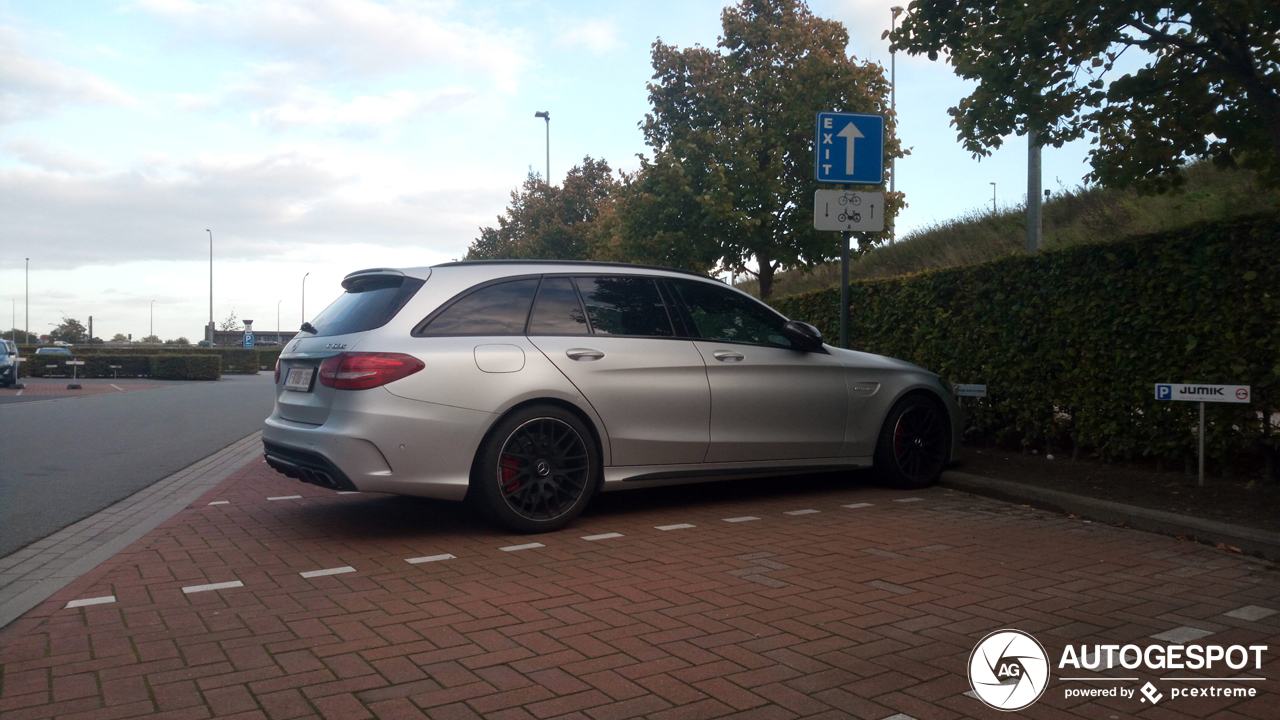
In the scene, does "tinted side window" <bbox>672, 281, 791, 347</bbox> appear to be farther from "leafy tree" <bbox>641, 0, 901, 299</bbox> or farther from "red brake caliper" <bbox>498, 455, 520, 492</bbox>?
"leafy tree" <bbox>641, 0, 901, 299</bbox>

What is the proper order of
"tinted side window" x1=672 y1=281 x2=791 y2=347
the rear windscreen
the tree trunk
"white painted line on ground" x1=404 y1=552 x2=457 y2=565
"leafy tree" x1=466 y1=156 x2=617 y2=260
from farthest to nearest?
"leafy tree" x1=466 y1=156 x2=617 y2=260
the tree trunk
"tinted side window" x1=672 y1=281 x2=791 y2=347
the rear windscreen
"white painted line on ground" x1=404 y1=552 x2=457 y2=565

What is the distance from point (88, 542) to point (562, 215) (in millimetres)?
37295

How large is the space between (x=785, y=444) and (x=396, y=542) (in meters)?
2.77

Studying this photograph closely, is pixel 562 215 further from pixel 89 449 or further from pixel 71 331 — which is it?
pixel 71 331

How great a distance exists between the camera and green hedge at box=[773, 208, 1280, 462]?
258 inches

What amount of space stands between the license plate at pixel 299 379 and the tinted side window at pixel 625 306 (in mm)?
1754

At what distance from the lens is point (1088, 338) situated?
7.77 m

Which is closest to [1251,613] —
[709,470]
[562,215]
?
[709,470]

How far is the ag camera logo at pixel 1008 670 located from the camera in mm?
3305

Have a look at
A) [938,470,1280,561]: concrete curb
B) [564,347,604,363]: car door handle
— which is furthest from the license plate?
[938,470,1280,561]: concrete curb

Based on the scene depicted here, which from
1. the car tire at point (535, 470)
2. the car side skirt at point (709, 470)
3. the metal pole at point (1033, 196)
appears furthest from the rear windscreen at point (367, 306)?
the metal pole at point (1033, 196)

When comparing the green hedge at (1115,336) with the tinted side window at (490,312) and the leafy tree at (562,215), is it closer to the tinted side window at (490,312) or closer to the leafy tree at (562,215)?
the tinted side window at (490,312)

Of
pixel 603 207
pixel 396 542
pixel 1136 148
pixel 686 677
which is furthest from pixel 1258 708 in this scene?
pixel 603 207

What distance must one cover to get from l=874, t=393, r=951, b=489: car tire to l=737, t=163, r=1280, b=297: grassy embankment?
4.04 m
